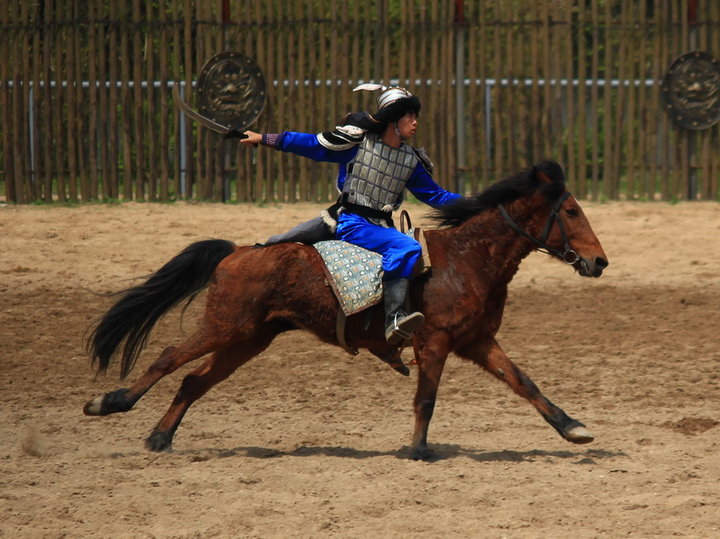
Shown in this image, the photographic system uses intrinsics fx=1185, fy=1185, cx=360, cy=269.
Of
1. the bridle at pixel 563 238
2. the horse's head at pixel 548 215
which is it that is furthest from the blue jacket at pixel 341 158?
the bridle at pixel 563 238

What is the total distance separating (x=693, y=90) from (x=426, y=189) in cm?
757

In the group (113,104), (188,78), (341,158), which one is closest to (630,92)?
(188,78)

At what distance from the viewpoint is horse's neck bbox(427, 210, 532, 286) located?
6.37 m

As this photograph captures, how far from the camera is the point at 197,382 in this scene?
6527mm

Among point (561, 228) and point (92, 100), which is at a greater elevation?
point (92, 100)

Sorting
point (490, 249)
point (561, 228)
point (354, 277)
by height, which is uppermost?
point (561, 228)

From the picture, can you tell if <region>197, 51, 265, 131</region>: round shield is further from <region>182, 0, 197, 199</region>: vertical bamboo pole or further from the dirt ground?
the dirt ground

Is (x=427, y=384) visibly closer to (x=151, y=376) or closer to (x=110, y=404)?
(x=151, y=376)

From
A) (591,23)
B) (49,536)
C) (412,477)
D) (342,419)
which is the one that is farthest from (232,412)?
(591,23)

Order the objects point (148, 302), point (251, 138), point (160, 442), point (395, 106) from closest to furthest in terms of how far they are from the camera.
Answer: point (251, 138)
point (395, 106)
point (160, 442)
point (148, 302)

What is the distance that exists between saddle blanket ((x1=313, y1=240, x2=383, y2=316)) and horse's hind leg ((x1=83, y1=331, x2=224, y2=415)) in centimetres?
71

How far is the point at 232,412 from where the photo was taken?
734 cm

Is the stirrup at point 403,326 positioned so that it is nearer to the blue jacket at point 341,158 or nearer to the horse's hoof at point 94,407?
the blue jacket at point 341,158

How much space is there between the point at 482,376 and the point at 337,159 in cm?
242
